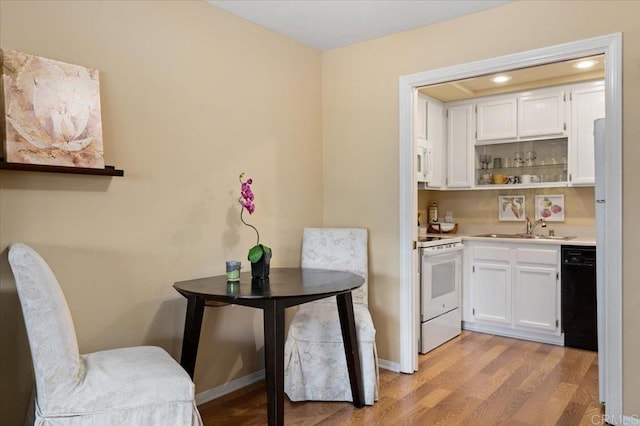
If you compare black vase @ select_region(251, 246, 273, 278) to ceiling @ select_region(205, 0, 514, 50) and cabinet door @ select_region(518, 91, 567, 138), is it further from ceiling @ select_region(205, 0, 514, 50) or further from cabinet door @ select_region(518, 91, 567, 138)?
cabinet door @ select_region(518, 91, 567, 138)

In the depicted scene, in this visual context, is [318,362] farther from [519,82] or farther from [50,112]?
[519,82]

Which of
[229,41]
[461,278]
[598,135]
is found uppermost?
[229,41]

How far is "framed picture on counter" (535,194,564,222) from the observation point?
14.6 ft

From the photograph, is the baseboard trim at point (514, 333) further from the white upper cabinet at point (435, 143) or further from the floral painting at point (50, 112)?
the floral painting at point (50, 112)

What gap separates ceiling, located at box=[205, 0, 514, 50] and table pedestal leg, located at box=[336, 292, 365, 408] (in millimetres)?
1723

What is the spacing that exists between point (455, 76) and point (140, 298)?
7.60ft

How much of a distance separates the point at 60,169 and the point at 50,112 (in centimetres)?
25

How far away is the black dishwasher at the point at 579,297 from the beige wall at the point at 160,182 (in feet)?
7.40

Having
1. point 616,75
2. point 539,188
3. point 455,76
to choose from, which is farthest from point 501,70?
point 539,188

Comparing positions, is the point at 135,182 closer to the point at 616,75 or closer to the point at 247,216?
the point at 247,216

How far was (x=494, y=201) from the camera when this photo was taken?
4852 mm

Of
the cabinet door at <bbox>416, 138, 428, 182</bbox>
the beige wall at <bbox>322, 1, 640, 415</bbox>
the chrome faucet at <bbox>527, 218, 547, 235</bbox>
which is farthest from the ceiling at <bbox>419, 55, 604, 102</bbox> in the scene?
the chrome faucet at <bbox>527, 218, 547, 235</bbox>

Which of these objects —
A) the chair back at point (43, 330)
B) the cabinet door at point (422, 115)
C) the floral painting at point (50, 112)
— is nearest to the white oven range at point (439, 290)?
the cabinet door at point (422, 115)

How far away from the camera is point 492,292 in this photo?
426 cm
